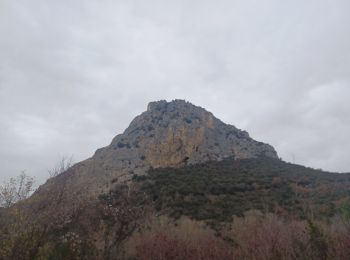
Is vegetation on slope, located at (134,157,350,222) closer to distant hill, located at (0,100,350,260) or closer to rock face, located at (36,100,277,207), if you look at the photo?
distant hill, located at (0,100,350,260)

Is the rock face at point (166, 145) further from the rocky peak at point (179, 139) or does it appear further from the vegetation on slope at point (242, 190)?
the vegetation on slope at point (242, 190)

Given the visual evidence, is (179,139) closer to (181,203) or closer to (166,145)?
(166,145)

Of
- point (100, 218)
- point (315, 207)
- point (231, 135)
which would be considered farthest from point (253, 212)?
point (231, 135)

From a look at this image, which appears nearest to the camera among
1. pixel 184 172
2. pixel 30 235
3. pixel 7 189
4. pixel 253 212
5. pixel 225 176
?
pixel 30 235

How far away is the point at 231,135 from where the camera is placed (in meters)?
60.8

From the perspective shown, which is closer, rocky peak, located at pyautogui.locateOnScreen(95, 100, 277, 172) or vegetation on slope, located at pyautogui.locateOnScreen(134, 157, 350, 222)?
vegetation on slope, located at pyautogui.locateOnScreen(134, 157, 350, 222)

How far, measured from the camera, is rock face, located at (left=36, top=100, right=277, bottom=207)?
50.3 meters

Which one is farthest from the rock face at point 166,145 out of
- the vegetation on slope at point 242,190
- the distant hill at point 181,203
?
the vegetation on slope at point 242,190

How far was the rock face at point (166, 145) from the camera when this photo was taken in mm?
50312

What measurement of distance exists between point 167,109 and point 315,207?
3815 centimetres

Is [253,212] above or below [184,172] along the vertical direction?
below

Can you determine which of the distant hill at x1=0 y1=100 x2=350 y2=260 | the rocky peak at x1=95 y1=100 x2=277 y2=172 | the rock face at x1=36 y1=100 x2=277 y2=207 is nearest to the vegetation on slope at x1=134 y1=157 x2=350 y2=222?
A: the distant hill at x1=0 y1=100 x2=350 y2=260

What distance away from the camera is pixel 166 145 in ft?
178

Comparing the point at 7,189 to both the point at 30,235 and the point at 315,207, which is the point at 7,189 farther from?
the point at 315,207
